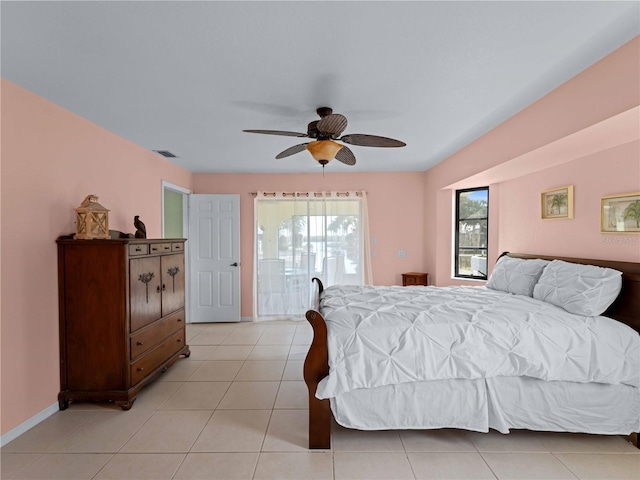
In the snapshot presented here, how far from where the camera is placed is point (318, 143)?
7.93 ft

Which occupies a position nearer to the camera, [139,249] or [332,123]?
[332,123]

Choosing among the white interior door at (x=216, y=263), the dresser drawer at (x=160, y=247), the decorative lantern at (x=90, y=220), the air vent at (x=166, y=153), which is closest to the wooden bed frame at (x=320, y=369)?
the dresser drawer at (x=160, y=247)

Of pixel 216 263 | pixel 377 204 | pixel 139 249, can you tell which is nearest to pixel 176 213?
pixel 216 263

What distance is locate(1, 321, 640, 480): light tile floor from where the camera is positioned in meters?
1.83

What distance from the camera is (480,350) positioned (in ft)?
6.70

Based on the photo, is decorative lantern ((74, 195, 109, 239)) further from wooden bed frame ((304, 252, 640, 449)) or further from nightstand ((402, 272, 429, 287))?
nightstand ((402, 272, 429, 287))

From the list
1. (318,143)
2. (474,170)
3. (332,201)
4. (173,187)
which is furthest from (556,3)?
(173,187)

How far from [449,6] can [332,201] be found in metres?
3.72

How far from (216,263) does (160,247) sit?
1899mm

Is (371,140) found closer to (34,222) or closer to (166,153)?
(34,222)

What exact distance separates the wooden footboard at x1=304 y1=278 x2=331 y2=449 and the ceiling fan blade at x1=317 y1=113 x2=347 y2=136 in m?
1.31

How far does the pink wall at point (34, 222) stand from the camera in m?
2.10

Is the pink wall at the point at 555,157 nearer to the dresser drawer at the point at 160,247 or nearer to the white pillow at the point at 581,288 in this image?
the white pillow at the point at 581,288

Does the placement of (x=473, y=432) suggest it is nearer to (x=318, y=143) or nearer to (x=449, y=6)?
(x=318, y=143)
